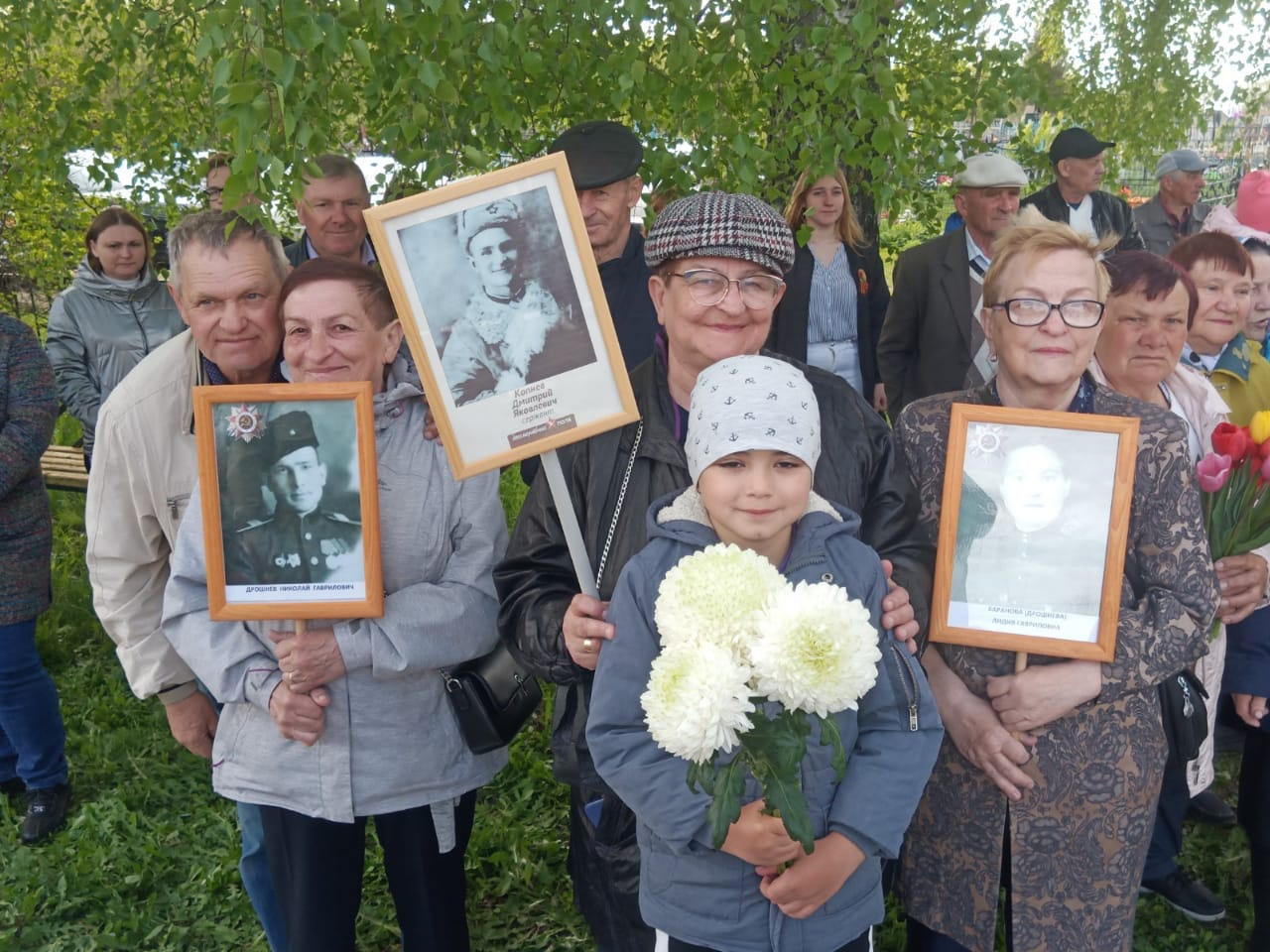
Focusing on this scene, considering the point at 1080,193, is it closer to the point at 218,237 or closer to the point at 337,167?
the point at 337,167

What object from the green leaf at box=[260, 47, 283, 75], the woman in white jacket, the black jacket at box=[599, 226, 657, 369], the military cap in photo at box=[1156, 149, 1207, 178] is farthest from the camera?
the military cap in photo at box=[1156, 149, 1207, 178]

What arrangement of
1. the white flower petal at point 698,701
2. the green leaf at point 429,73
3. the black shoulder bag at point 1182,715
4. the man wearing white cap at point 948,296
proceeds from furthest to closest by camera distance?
the man wearing white cap at point 948,296, the green leaf at point 429,73, the black shoulder bag at point 1182,715, the white flower petal at point 698,701

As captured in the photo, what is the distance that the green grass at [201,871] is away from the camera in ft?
12.0

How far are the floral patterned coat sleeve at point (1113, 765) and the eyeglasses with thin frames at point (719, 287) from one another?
831 millimetres

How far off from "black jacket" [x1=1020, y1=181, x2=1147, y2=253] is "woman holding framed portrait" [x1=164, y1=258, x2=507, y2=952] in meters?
5.71

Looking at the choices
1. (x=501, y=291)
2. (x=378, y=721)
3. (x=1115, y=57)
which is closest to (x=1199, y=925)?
(x=378, y=721)

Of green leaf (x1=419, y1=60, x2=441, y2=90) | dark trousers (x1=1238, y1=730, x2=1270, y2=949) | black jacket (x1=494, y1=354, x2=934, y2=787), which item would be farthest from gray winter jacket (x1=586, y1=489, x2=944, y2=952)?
green leaf (x1=419, y1=60, x2=441, y2=90)

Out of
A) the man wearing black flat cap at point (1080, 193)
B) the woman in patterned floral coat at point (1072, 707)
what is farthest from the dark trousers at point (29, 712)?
the man wearing black flat cap at point (1080, 193)

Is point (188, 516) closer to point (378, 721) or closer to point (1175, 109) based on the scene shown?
point (378, 721)

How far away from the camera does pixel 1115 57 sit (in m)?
8.30

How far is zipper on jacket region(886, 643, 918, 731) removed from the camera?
199cm

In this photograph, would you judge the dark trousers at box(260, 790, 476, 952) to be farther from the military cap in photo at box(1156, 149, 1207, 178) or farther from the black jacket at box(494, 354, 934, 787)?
the military cap in photo at box(1156, 149, 1207, 178)

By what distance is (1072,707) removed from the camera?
229cm

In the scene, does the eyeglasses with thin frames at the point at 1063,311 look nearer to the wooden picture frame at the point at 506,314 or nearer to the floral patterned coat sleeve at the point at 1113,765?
the floral patterned coat sleeve at the point at 1113,765
